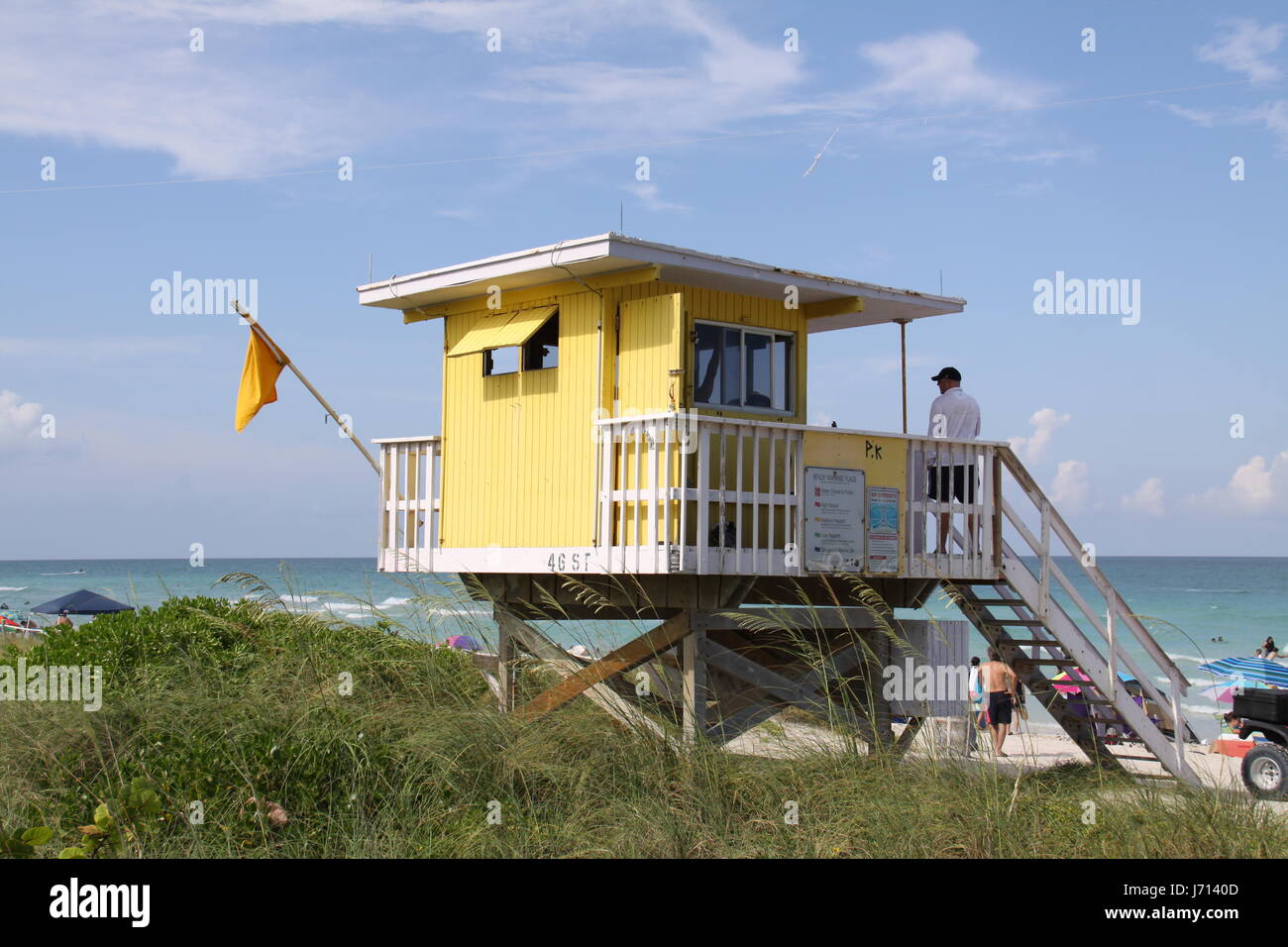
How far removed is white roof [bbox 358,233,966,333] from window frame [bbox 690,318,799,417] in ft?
1.18

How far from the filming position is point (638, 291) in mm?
13078

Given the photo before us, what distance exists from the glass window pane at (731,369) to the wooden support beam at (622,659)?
217 cm

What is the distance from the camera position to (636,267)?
12.6 metres

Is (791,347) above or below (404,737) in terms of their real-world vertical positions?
above

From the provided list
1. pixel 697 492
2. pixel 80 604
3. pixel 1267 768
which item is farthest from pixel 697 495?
pixel 80 604

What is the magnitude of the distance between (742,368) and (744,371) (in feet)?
0.15

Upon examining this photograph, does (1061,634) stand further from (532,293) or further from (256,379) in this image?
(256,379)

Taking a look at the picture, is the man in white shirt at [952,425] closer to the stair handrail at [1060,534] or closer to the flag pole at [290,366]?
the stair handrail at [1060,534]
